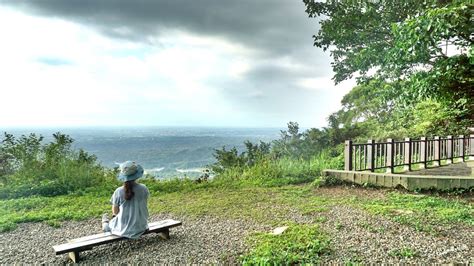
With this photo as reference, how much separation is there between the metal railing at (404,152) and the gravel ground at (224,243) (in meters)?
3.73

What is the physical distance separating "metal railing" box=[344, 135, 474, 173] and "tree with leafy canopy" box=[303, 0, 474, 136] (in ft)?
3.84

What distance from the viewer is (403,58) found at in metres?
6.44

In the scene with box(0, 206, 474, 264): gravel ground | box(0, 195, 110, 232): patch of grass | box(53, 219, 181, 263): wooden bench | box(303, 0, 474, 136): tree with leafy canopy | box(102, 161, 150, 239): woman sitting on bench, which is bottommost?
box(0, 195, 110, 232): patch of grass

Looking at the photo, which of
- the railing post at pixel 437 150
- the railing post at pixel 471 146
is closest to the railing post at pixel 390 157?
the railing post at pixel 437 150

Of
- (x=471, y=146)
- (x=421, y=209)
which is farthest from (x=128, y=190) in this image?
(x=471, y=146)

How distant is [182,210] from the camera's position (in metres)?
5.95

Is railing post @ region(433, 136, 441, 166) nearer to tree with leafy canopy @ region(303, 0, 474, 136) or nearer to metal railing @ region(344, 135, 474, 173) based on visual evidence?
metal railing @ region(344, 135, 474, 173)

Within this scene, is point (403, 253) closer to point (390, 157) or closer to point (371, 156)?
point (371, 156)

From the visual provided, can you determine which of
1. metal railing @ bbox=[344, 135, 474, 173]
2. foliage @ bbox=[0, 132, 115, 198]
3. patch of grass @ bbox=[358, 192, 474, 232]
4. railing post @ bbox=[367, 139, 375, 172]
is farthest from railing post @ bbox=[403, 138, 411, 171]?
foliage @ bbox=[0, 132, 115, 198]

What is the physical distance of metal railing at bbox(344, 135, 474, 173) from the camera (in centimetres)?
855

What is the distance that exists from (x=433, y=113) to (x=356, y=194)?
766 cm

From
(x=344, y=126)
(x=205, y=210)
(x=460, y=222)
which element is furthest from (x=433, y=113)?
(x=205, y=210)

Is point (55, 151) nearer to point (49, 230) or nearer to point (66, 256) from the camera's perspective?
point (49, 230)

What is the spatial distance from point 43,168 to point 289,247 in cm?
728
